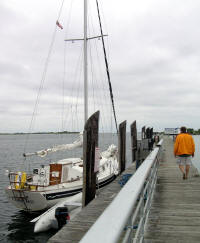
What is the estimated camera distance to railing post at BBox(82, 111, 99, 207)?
6.80 metres

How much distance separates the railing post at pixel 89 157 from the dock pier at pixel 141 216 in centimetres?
45

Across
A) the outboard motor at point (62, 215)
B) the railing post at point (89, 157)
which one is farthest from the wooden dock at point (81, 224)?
the outboard motor at point (62, 215)

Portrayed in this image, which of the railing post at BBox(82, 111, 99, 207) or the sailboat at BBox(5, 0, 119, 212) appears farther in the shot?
the sailboat at BBox(5, 0, 119, 212)

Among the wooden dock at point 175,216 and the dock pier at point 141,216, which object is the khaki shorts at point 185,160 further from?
the wooden dock at point 175,216

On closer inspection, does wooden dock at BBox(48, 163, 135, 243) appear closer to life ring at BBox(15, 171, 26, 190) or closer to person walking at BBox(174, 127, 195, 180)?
person walking at BBox(174, 127, 195, 180)

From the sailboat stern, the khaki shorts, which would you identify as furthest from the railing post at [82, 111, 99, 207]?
the sailboat stern

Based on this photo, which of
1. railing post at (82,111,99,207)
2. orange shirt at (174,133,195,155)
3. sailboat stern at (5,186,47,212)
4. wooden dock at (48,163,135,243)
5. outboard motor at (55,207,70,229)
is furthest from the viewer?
sailboat stern at (5,186,47,212)

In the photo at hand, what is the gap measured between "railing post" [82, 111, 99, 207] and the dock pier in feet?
1.47

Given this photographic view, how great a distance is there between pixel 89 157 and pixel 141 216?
12.6 feet

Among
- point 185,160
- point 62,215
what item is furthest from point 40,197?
point 185,160

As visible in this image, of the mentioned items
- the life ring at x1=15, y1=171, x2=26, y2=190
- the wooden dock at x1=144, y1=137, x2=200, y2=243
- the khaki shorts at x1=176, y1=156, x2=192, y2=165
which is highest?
the khaki shorts at x1=176, y1=156, x2=192, y2=165

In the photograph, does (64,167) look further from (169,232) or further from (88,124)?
(169,232)

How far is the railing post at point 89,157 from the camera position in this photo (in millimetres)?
6797

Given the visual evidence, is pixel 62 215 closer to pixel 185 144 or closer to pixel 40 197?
pixel 40 197
